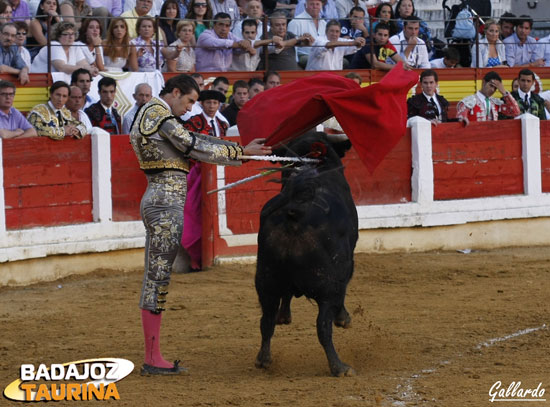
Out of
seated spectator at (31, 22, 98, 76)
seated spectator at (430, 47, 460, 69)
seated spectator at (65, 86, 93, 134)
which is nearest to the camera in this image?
seated spectator at (65, 86, 93, 134)

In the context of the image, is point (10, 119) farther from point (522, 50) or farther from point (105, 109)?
point (522, 50)

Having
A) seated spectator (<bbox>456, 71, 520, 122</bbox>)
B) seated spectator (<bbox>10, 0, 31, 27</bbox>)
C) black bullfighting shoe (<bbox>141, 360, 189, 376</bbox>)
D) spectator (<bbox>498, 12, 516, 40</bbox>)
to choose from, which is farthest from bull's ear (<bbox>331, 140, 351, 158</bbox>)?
spectator (<bbox>498, 12, 516, 40</bbox>)

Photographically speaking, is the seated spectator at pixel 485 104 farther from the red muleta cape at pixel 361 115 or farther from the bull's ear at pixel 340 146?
the red muleta cape at pixel 361 115

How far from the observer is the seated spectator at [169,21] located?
10117 millimetres

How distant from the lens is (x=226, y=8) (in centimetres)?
1080

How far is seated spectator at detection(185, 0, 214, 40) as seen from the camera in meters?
10.3

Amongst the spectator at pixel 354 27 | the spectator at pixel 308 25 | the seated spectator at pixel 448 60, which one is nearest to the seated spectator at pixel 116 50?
the spectator at pixel 308 25

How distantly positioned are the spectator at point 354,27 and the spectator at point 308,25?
0.35 meters

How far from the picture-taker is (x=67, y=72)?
9.25 meters

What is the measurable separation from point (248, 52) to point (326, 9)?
1.67 meters

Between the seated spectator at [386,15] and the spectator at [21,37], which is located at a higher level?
the seated spectator at [386,15]

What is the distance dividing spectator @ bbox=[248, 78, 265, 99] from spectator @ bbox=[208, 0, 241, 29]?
4.09 feet

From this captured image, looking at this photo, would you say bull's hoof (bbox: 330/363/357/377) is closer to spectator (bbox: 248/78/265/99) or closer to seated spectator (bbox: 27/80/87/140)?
seated spectator (bbox: 27/80/87/140)

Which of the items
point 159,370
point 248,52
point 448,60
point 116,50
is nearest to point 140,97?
point 116,50
